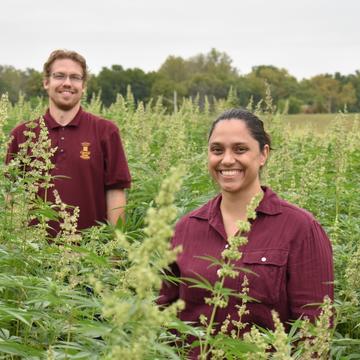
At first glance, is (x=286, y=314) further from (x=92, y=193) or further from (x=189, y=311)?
(x=92, y=193)

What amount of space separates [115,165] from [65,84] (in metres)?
0.77

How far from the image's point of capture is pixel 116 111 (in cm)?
1302

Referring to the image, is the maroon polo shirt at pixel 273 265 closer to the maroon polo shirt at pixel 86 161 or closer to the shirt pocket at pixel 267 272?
the shirt pocket at pixel 267 272

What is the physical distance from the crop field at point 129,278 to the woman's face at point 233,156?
0.39 m

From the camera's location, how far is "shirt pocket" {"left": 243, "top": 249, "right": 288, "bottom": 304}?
3822 millimetres

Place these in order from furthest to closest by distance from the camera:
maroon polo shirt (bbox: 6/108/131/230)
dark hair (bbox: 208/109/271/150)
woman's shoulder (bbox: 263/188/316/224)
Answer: maroon polo shirt (bbox: 6/108/131/230) → dark hair (bbox: 208/109/271/150) → woman's shoulder (bbox: 263/188/316/224)

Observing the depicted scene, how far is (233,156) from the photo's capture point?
13.2 ft

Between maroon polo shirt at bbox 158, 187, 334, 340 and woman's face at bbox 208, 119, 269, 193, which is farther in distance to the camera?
woman's face at bbox 208, 119, 269, 193

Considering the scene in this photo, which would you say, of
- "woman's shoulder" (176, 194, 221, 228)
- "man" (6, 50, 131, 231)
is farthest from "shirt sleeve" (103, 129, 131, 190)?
"woman's shoulder" (176, 194, 221, 228)

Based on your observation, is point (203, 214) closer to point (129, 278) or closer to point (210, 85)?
point (129, 278)

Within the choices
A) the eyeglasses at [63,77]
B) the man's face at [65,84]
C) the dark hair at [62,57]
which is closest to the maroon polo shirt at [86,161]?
the man's face at [65,84]

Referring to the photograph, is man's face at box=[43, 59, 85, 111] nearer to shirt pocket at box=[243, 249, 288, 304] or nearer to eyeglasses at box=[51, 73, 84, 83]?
eyeglasses at box=[51, 73, 84, 83]

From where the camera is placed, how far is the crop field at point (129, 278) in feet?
5.32

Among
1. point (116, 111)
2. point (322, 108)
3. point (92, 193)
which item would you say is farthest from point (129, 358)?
point (322, 108)
